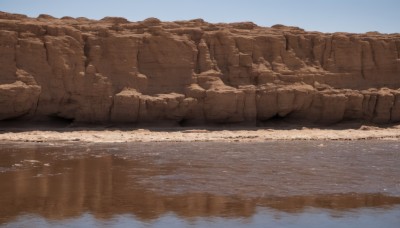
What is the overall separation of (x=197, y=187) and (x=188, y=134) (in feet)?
39.9

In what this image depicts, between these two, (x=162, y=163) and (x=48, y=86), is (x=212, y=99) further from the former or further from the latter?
(x=162, y=163)

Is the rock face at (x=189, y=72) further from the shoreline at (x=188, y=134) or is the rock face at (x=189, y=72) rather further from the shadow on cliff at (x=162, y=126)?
the shoreline at (x=188, y=134)

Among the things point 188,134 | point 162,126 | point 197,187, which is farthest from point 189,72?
point 197,187

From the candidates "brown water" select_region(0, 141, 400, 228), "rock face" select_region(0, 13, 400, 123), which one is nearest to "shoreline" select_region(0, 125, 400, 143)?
"rock face" select_region(0, 13, 400, 123)

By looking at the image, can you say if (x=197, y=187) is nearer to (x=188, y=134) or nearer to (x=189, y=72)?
(x=188, y=134)

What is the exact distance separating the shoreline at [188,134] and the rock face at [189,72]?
36.4 inches

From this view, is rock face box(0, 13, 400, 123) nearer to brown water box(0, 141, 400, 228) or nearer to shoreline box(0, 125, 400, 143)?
shoreline box(0, 125, 400, 143)

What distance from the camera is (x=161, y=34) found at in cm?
2684

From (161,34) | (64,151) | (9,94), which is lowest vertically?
(64,151)

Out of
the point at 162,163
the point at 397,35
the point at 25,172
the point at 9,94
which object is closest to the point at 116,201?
the point at 25,172

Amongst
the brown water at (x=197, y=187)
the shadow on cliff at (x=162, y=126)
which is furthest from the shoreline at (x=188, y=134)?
the brown water at (x=197, y=187)

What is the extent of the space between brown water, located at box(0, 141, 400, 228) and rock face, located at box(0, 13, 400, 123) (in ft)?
18.9

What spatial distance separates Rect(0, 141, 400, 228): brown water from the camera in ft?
29.7

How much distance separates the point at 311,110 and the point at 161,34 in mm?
8691
